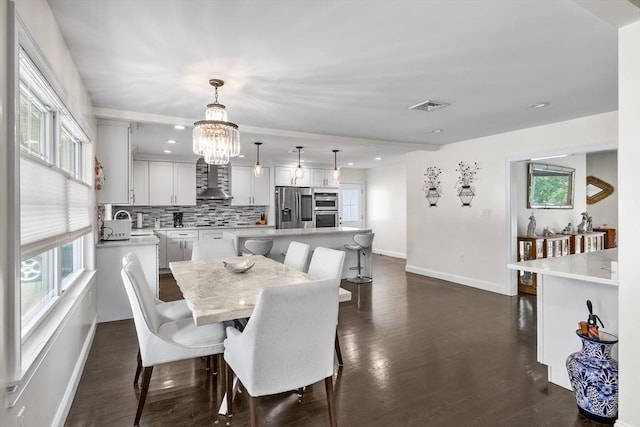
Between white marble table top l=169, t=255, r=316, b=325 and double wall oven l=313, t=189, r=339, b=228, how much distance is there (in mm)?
4851

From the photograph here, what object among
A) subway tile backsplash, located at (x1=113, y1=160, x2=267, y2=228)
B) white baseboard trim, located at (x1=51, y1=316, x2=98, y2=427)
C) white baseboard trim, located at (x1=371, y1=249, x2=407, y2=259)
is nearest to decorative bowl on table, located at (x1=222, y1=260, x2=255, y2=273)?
white baseboard trim, located at (x1=51, y1=316, x2=98, y2=427)

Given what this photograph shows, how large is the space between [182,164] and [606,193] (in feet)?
27.3

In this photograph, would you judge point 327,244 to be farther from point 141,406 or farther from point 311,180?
point 141,406

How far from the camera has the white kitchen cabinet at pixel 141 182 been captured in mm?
6539

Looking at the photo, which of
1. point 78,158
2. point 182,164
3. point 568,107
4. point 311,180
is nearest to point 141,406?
point 78,158

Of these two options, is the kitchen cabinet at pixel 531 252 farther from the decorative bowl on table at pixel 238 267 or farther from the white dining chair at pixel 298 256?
the decorative bowl on table at pixel 238 267

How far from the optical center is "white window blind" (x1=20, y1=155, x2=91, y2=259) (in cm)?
150

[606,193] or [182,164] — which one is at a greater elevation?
[182,164]

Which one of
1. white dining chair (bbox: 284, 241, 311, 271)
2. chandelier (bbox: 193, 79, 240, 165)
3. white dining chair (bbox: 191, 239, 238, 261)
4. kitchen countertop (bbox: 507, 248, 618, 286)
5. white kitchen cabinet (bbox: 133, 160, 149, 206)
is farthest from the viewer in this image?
white kitchen cabinet (bbox: 133, 160, 149, 206)

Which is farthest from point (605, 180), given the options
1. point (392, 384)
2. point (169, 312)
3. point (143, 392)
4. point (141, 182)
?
point (141, 182)

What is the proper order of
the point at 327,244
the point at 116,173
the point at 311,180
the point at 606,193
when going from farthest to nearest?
the point at 311,180 → the point at 606,193 → the point at 327,244 → the point at 116,173

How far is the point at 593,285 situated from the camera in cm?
235

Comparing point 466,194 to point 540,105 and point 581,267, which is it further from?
point 581,267

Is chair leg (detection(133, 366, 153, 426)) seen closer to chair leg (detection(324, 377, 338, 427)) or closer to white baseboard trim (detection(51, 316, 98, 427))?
white baseboard trim (detection(51, 316, 98, 427))
